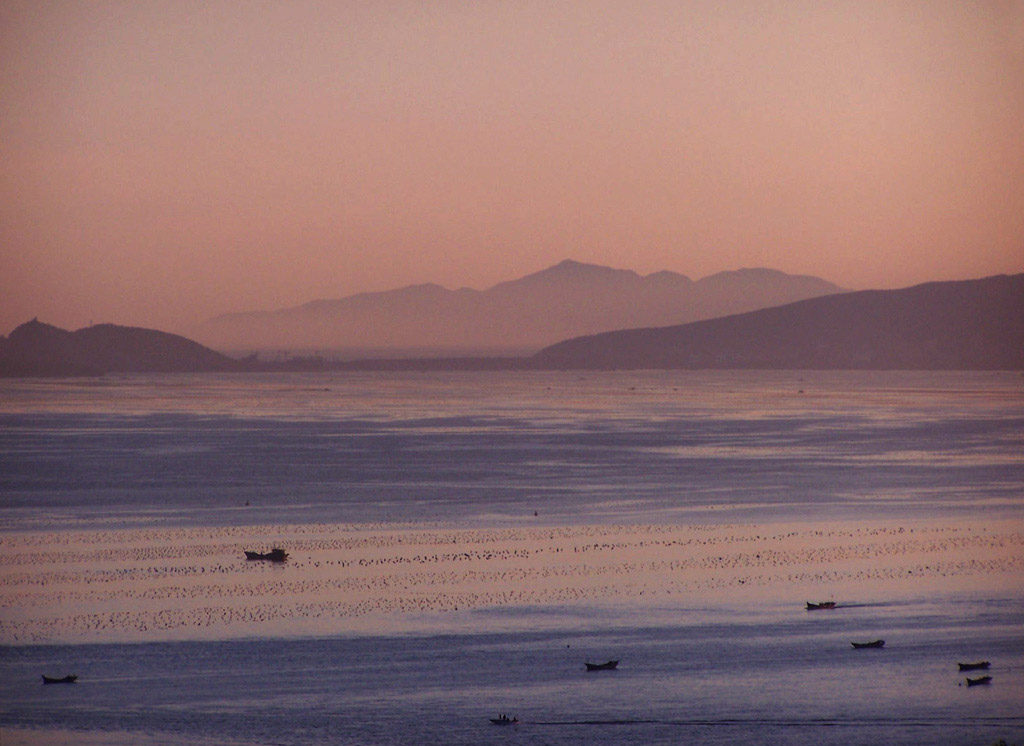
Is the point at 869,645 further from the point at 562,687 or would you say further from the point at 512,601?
the point at 512,601

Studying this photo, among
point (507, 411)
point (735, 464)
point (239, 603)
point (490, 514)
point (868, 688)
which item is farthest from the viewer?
point (507, 411)

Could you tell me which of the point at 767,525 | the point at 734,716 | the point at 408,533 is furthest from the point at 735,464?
the point at 734,716

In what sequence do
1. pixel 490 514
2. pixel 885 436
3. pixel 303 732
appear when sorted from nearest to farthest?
pixel 303 732 → pixel 490 514 → pixel 885 436

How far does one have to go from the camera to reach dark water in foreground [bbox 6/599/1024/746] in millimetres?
16188

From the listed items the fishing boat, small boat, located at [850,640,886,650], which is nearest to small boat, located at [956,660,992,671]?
small boat, located at [850,640,886,650]

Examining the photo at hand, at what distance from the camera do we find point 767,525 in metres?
33.4

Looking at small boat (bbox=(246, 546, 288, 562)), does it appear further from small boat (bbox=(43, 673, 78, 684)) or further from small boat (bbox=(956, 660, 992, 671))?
small boat (bbox=(956, 660, 992, 671))

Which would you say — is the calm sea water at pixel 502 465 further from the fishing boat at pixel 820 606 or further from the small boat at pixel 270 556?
the fishing boat at pixel 820 606

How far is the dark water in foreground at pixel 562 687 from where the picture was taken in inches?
637

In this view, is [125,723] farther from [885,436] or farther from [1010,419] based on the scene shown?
[1010,419]

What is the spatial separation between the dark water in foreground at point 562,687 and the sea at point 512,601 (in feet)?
0.19

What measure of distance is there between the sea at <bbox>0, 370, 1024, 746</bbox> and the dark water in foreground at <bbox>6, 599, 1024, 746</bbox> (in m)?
0.06

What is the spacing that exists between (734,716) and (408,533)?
16446 millimetres

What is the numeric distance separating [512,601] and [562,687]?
5844 millimetres
